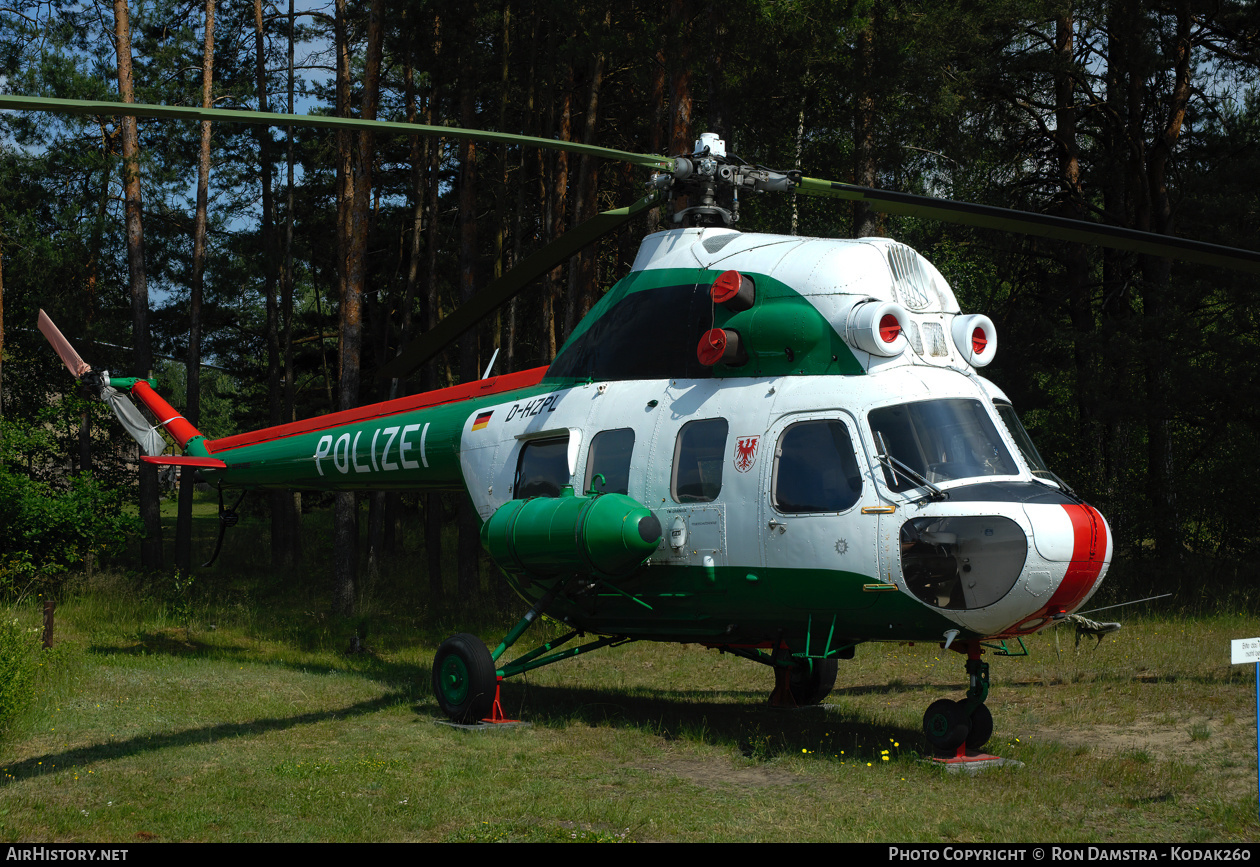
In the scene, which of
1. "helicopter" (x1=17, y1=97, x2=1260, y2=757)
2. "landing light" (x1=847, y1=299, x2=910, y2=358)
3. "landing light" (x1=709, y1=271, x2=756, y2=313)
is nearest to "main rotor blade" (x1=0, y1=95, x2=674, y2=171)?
"helicopter" (x1=17, y1=97, x2=1260, y2=757)

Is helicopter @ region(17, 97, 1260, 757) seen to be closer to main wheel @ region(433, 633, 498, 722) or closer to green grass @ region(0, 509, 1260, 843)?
main wheel @ region(433, 633, 498, 722)

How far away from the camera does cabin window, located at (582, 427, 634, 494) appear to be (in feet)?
31.3

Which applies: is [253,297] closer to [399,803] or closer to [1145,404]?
[1145,404]

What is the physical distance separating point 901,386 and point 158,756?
6.94 m

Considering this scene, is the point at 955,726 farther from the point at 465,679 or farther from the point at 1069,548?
the point at 465,679

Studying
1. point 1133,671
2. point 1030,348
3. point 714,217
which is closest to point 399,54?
point 1030,348

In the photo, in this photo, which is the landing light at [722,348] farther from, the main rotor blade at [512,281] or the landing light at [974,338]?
the landing light at [974,338]

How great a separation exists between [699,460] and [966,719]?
119 inches

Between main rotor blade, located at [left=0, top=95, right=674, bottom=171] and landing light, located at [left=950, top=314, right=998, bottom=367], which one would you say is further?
landing light, located at [left=950, top=314, right=998, bottom=367]

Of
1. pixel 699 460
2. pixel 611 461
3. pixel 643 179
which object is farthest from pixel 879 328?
pixel 643 179

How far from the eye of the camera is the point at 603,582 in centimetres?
958

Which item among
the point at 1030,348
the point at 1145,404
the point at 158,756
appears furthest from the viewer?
the point at 1030,348

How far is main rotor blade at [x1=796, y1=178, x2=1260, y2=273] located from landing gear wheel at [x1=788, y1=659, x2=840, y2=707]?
4887 mm

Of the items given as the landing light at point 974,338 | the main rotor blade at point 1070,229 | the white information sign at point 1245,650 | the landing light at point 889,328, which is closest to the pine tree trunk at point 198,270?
the main rotor blade at point 1070,229
